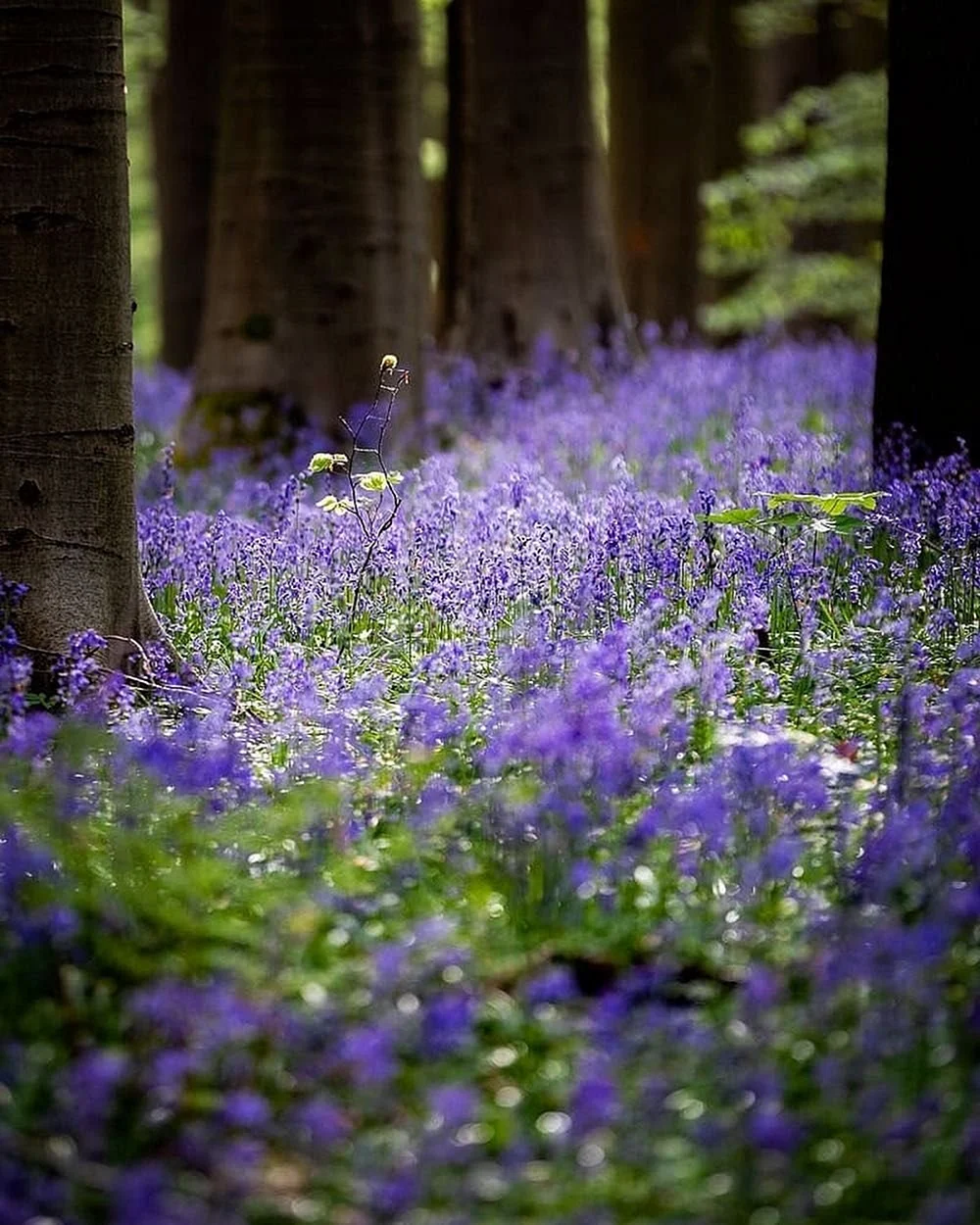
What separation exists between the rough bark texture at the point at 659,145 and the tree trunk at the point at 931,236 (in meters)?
8.02

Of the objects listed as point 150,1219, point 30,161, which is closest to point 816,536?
point 30,161

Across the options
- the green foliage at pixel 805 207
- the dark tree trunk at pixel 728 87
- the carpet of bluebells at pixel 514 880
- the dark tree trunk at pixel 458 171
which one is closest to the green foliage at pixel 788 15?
the dark tree trunk at pixel 728 87

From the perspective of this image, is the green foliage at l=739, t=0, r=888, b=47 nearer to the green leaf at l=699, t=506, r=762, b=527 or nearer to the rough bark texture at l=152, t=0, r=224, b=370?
the rough bark texture at l=152, t=0, r=224, b=370

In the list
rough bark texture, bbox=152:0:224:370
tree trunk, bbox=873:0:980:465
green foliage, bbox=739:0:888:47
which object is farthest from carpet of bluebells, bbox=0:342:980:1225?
green foliage, bbox=739:0:888:47

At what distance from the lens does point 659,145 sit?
1502cm

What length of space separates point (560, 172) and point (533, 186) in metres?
0.22

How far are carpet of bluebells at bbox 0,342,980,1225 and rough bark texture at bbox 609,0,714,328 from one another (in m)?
9.55

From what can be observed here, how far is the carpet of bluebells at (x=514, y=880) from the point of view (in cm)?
264

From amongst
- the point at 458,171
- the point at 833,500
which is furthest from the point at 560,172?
the point at 833,500

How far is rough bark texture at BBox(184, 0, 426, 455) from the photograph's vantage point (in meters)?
8.60

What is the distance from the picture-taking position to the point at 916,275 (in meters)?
7.16

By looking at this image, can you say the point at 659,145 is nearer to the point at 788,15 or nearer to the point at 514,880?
the point at 788,15

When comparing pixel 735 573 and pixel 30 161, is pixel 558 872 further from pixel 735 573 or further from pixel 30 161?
pixel 30 161

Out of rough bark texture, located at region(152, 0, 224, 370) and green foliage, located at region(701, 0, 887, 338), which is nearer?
rough bark texture, located at region(152, 0, 224, 370)
